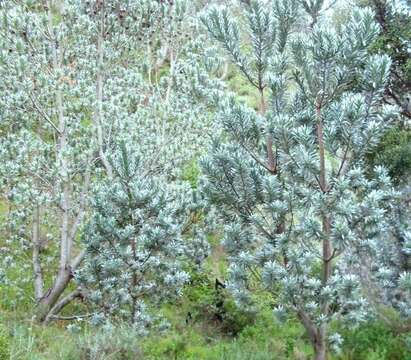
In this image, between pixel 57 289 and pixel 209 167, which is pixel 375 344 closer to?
pixel 209 167

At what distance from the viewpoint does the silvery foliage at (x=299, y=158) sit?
498cm

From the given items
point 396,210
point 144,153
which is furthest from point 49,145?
point 396,210

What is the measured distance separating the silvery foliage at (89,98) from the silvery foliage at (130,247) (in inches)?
44.0

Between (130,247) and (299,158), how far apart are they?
2685 millimetres

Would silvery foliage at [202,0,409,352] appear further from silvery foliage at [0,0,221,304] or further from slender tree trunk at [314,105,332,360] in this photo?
silvery foliage at [0,0,221,304]

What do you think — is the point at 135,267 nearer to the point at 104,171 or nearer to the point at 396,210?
the point at 104,171

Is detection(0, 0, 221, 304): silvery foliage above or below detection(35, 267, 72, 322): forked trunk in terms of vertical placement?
above

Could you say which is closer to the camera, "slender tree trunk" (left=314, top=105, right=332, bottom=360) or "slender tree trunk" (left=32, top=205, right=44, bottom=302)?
"slender tree trunk" (left=314, top=105, right=332, bottom=360)

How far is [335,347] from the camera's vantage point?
5.89 metres

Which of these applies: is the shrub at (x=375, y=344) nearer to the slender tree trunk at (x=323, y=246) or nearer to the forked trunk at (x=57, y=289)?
the slender tree trunk at (x=323, y=246)

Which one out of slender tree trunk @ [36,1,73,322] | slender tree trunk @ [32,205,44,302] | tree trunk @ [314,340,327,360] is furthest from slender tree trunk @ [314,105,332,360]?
slender tree trunk @ [32,205,44,302]

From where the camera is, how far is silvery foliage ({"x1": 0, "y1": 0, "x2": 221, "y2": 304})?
776 cm

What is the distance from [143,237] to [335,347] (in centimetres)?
249

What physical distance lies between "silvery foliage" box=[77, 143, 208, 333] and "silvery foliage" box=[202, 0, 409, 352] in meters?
0.91
